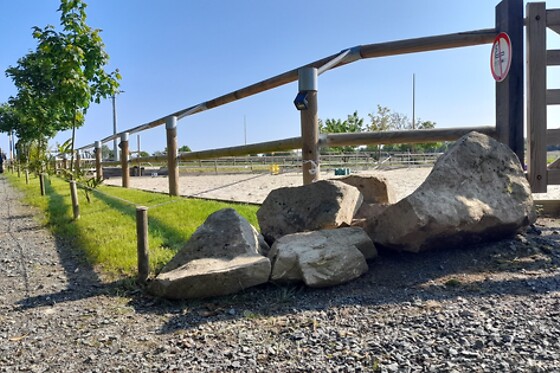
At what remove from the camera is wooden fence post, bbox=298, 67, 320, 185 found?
3.03 m

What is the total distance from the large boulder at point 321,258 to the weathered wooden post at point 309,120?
0.95 meters

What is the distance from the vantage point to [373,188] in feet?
10.1

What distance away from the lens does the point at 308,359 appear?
1.46 metres

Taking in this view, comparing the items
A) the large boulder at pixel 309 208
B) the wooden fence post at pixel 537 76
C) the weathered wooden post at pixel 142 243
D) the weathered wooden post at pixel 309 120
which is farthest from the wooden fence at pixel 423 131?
the weathered wooden post at pixel 142 243

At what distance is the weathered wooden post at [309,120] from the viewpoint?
3.02 meters

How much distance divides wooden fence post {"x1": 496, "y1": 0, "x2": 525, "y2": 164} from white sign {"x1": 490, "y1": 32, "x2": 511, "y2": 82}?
4 cm

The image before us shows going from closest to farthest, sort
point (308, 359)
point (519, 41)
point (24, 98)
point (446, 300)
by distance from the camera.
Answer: point (308, 359)
point (446, 300)
point (519, 41)
point (24, 98)

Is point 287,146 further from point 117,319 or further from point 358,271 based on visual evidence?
point 117,319

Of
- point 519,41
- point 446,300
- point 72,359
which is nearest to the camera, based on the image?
point 72,359

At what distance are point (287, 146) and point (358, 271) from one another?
152cm

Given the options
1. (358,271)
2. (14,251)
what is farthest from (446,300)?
(14,251)

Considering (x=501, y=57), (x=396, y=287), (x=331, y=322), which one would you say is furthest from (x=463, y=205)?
(x=501, y=57)

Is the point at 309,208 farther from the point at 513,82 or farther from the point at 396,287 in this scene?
the point at 513,82

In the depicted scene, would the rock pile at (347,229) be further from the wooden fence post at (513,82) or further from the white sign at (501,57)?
the white sign at (501,57)
